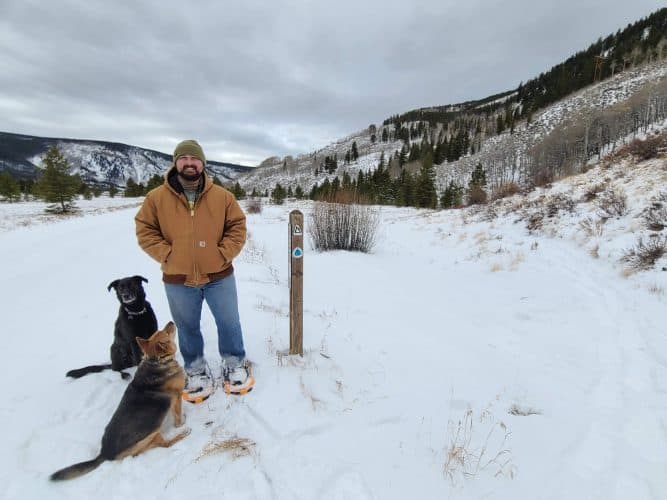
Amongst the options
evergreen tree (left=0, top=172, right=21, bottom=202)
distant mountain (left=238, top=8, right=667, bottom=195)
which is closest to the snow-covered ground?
distant mountain (left=238, top=8, right=667, bottom=195)

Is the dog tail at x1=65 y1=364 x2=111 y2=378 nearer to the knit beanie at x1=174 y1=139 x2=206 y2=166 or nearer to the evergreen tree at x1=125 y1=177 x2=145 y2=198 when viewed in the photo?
the knit beanie at x1=174 y1=139 x2=206 y2=166

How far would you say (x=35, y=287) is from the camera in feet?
21.3

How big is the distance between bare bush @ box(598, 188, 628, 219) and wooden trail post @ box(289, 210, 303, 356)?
882cm

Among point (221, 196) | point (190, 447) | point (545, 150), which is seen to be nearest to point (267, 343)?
point (190, 447)

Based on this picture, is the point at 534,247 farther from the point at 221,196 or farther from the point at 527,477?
the point at 221,196

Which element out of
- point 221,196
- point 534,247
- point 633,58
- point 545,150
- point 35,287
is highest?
point 633,58

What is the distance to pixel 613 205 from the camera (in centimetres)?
810

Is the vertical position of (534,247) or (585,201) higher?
(585,201)

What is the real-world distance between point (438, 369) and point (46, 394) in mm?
3889

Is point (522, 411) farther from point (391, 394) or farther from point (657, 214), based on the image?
point (657, 214)

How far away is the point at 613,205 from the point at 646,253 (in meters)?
3.15

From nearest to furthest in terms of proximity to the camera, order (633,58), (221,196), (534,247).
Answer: (221,196) → (534,247) → (633,58)

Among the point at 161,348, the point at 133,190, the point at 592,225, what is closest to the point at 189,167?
the point at 161,348

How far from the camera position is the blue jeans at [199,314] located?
107 inches
